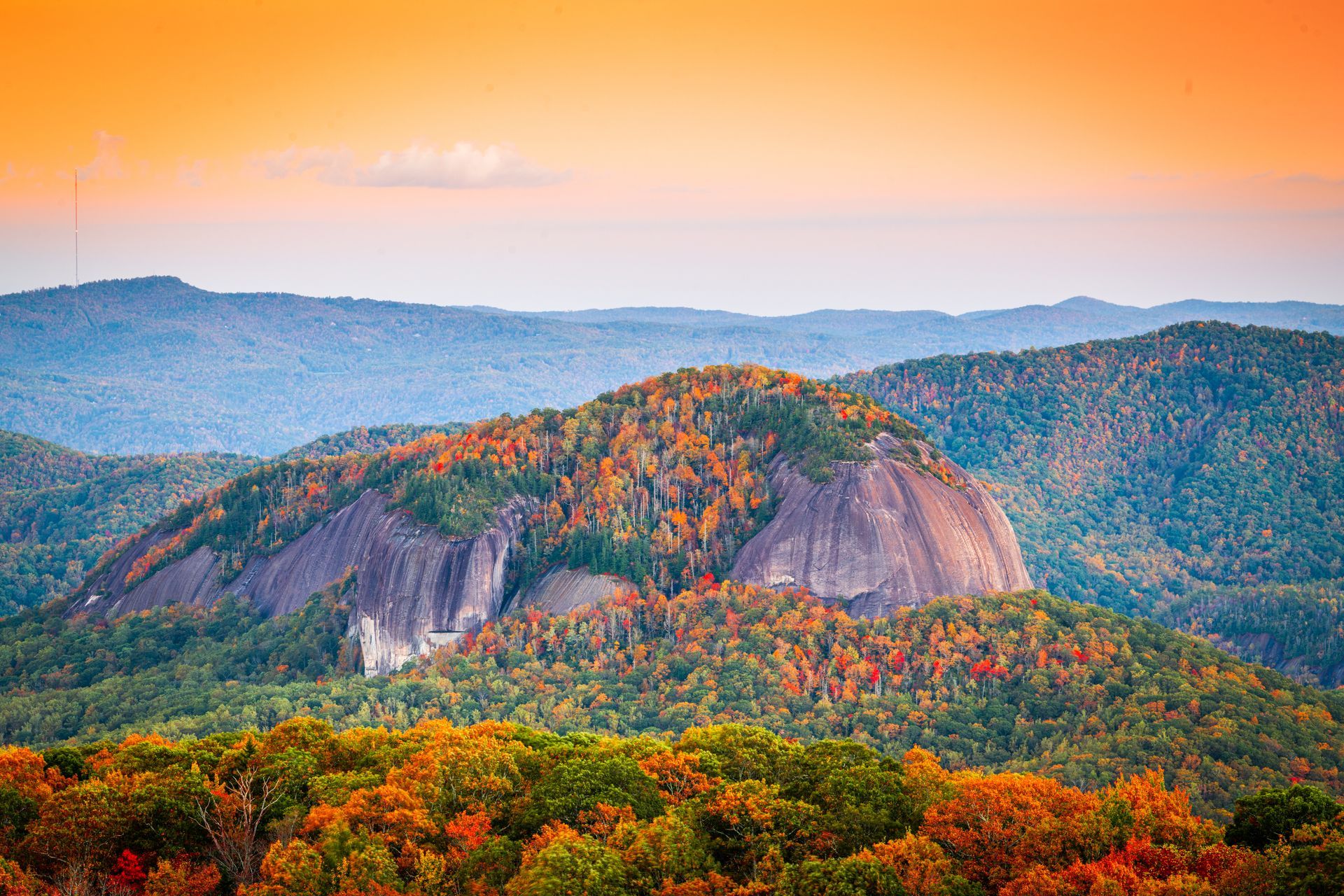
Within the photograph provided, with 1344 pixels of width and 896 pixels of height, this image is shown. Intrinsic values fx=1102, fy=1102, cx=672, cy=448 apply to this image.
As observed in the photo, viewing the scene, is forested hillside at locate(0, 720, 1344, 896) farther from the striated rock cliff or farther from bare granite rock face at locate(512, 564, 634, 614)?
bare granite rock face at locate(512, 564, 634, 614)

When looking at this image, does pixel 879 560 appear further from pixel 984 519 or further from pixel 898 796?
pixel 898 796

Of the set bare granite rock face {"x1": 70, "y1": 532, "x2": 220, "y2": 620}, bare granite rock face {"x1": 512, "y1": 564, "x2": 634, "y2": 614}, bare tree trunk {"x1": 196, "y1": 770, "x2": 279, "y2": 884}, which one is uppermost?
bare tree trunk {"x1": 196, "y1": 770, "x2": 279, "y2": 884}

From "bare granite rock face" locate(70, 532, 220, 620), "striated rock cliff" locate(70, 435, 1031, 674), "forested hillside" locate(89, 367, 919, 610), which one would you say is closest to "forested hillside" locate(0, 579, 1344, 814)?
"striated rock cliff" locate(70, 435, 1031, 674)

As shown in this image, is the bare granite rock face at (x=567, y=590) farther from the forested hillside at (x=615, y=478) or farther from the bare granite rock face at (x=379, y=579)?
the bare granite rock face at (x=379, y=579)

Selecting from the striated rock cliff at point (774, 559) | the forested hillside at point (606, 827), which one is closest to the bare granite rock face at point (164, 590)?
the striated rock cliff at point (774, 559)

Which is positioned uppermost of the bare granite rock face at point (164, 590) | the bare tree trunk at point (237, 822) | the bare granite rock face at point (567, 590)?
the bare tree trunk at point (237, 822)

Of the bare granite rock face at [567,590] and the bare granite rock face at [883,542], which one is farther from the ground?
the bare granite rock face at [883,542]

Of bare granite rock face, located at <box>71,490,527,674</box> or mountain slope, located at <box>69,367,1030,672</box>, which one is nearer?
mountain slope, located at <box>69,367,1030,672</box>

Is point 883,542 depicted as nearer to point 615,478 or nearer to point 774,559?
point 774,559

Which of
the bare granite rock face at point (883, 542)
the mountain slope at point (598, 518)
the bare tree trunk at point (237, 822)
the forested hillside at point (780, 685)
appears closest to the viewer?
the bare tree trunk at point (237, 822)
